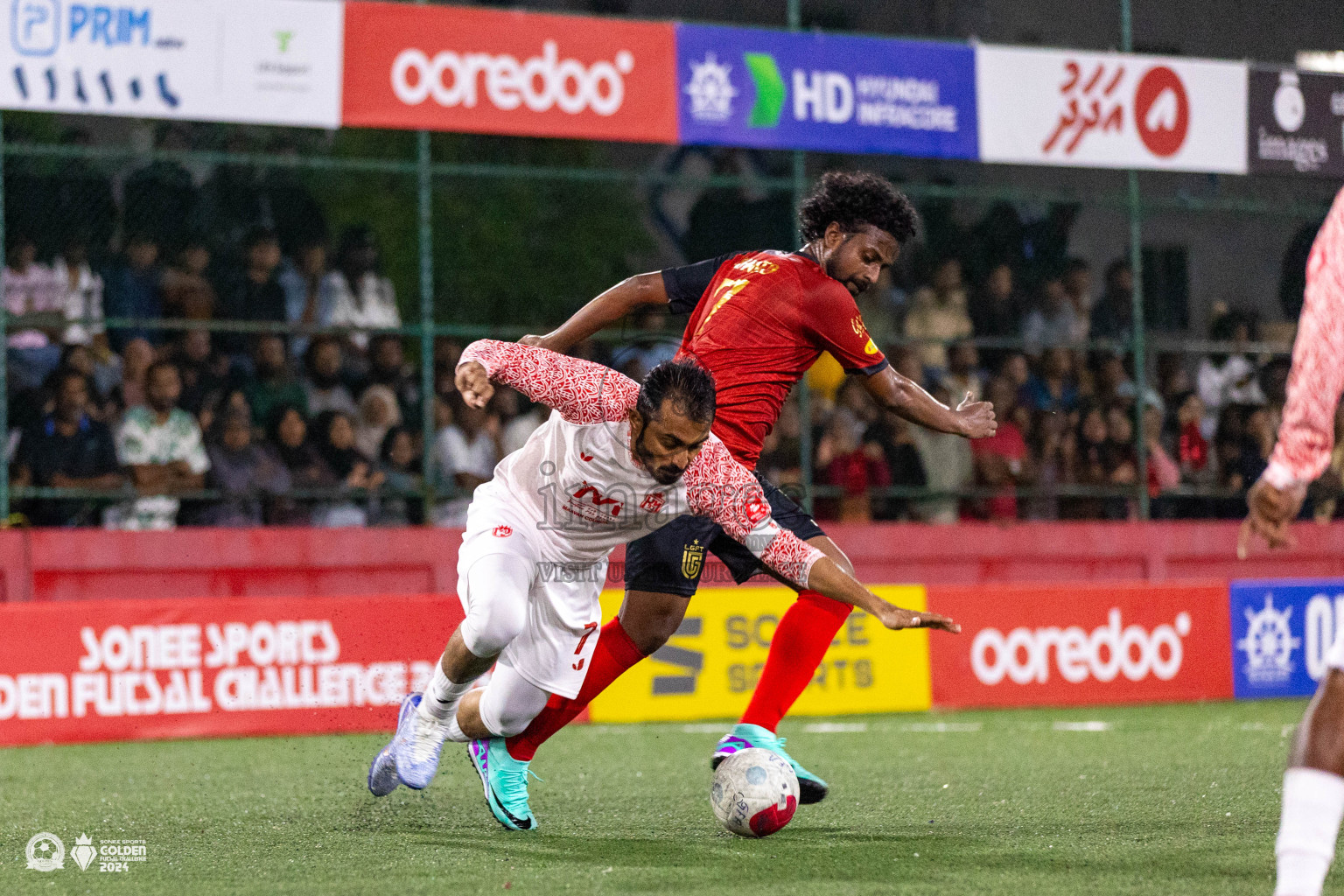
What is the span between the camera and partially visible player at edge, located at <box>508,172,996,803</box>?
5.79m

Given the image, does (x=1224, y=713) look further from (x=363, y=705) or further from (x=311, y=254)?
(x=311, y=254)

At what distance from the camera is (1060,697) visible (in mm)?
11188

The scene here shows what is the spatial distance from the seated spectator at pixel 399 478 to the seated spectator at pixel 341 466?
121 mm

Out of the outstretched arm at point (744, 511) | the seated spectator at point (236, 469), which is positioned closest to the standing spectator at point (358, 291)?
the seated spectator at point (236, 469)

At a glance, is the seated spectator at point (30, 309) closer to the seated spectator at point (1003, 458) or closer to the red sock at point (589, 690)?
the red sock at point (589, 690)

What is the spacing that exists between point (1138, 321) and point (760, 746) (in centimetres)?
942

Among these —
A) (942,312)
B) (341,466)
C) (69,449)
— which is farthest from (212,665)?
(942,312)

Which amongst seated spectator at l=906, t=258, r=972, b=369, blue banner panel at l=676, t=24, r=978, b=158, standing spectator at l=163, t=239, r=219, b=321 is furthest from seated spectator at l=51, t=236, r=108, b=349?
seated spectator at l=906, t=258, r=972, b=369

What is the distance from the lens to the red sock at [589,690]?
5863mm

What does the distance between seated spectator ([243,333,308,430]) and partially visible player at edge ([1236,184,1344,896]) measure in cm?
918

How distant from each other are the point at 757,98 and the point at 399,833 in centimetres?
792

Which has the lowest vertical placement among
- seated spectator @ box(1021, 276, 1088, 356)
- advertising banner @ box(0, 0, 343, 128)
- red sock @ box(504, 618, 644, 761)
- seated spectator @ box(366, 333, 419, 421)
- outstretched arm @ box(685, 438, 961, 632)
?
red sock @ box(504, 618, 644, 761)

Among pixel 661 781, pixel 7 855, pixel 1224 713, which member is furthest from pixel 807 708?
pixel 7 855

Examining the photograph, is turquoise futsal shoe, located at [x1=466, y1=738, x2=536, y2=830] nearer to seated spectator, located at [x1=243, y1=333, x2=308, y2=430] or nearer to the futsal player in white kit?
the futsal player in white kit
